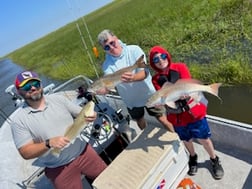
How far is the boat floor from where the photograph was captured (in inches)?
149

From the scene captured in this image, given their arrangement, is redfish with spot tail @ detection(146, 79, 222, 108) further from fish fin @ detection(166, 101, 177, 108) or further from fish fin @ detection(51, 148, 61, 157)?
fish fin @ detection(51, 148, 61, 157)

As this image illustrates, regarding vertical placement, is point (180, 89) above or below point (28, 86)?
below

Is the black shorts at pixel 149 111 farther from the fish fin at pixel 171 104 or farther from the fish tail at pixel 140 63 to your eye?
the fish tail at pixel 140 63

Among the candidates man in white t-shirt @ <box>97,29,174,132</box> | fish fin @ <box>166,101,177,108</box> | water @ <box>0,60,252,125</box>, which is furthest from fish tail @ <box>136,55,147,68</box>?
water @ <box>0,60,252,125</box>

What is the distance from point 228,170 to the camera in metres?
3.99

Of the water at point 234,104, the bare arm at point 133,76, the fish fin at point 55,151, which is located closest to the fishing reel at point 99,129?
the bare arm at point 133,76

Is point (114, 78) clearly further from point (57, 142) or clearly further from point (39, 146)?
point (39, 146)

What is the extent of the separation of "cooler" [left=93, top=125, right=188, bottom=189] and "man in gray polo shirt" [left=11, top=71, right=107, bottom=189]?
14.7 inches

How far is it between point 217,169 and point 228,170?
0.19 m

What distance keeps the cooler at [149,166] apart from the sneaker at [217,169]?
26.5 inches

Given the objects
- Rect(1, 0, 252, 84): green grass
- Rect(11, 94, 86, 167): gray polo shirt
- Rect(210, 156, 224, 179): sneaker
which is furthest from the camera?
Rect(1, 0, 252, 84): green grass

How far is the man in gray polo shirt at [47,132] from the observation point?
306 centimetres

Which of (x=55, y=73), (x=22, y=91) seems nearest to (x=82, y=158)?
(x=22, y=91)

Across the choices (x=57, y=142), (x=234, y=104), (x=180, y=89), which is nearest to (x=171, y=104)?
(x=180, y=89)
